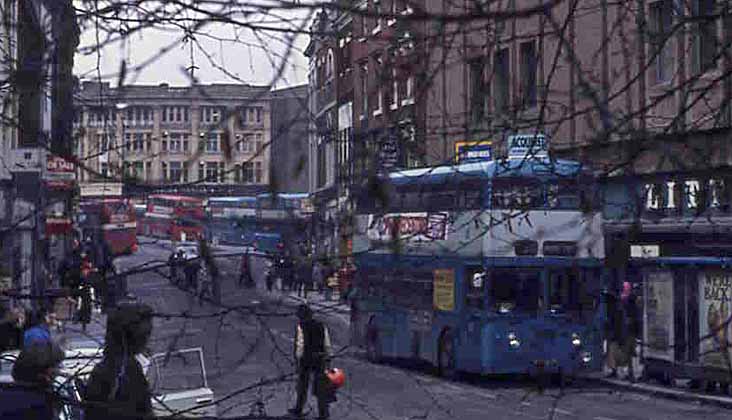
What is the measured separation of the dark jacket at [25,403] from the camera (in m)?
6.22

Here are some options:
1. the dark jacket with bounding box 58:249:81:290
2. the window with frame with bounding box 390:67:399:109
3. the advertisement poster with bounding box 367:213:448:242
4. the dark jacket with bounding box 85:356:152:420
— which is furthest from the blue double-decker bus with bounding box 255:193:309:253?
the dark jacket with bounding box 58:249:81:290

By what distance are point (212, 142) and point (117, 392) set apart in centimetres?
125

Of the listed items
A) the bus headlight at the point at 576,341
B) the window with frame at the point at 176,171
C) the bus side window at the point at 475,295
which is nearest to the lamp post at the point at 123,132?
the window with frame at the point at 176,171

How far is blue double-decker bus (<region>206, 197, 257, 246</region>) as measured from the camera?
19.2 ft

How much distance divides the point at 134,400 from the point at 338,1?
1722mm

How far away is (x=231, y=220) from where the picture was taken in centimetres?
661

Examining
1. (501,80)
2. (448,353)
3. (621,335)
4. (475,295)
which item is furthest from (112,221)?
(448,353)

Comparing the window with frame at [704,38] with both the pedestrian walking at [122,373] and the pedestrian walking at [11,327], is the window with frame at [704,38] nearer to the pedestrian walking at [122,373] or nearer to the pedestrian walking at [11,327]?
the pedestrian walking at [122,373]

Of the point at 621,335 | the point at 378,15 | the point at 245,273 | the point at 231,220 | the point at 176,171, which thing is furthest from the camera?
the point at 621,335

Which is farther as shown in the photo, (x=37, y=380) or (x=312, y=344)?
(x=312, y=344)

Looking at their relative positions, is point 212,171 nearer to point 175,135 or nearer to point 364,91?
point 175,135

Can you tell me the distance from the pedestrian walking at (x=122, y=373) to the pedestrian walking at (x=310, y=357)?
0.63m

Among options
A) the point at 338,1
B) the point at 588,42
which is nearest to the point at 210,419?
the point at 338,1

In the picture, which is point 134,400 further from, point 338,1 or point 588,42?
point 588,42
